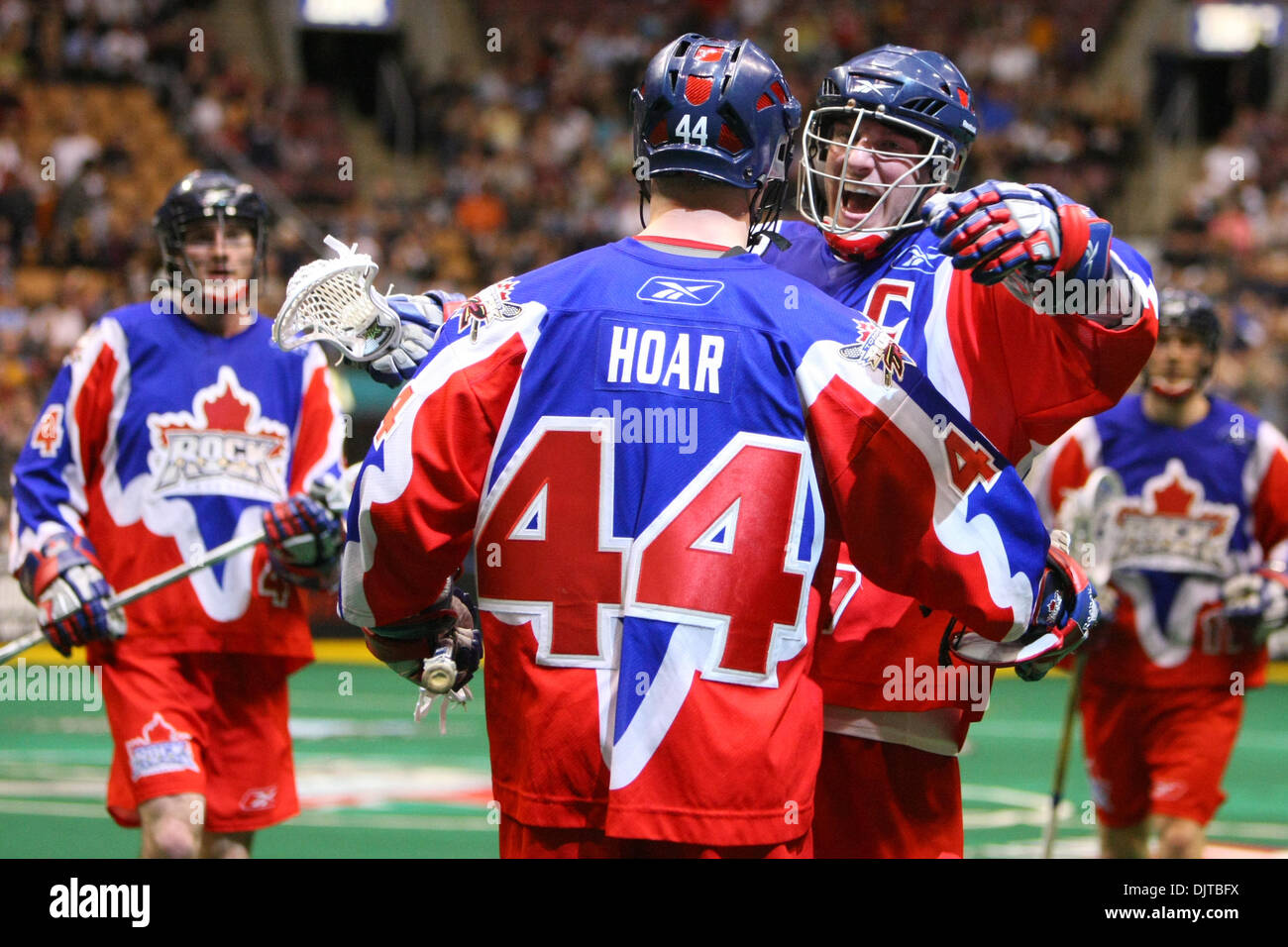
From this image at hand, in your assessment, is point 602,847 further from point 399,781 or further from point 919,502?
point 399,781

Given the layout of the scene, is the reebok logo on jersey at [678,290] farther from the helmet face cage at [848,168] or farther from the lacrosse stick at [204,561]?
the lacrosse stick at [204,561]

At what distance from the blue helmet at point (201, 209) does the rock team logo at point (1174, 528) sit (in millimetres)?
3270

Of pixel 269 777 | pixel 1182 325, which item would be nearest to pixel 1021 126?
pixel 1182 325

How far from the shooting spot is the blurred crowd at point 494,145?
1464 centimetres

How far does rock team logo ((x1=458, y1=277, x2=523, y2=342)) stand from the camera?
9.20 ft

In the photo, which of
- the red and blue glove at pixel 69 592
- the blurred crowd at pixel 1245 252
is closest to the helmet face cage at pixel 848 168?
the red and blue glove at pixel 69 592

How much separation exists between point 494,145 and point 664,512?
15.7m

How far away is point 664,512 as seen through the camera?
108 inches

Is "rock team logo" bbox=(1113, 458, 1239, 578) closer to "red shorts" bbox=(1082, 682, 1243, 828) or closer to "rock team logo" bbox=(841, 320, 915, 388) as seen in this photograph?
"red shorts" bbox=(1082, 682, 1243, 828)

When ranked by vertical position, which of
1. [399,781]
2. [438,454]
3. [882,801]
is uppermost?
[438,454]

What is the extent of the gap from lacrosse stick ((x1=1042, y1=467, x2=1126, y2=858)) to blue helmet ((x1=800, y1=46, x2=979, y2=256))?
2518mm

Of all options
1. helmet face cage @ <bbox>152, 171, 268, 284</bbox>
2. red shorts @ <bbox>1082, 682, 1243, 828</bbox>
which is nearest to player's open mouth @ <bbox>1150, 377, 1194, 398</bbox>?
red shorts @ <bbox>1082, 682, 1243, 828</bbox>

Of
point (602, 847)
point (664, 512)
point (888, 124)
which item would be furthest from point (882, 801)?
point (888, 124)
